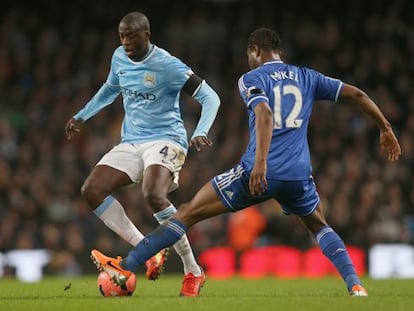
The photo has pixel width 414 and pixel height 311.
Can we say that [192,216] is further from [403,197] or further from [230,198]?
[403,197]

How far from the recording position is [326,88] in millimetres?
7902

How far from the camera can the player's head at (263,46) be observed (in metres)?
7.87

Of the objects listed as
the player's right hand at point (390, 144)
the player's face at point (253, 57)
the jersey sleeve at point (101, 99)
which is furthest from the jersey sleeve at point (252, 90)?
the jersey sleeve at point (101, 99)

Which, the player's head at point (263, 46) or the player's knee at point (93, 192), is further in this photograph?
the player's knee at point (93, 192)

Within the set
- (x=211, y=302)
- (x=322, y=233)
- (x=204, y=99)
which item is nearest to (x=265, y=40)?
(x=204, y=99)

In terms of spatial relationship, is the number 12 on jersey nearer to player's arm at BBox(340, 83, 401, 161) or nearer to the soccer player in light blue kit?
player's arm at BBox(340, 83, 401, 161)

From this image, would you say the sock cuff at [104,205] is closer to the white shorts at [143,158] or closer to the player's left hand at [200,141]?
the white shorts at [143,158]

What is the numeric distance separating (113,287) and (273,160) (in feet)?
5.05

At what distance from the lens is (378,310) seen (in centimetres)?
677

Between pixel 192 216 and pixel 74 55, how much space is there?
12407mm

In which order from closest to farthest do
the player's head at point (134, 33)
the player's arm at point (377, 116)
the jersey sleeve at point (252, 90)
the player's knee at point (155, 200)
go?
the jersey sleeve at point (252, 90)
the player's arm at point (377, 116)
the player's knee at point (155, 200)
the player's head at point (134, 33)

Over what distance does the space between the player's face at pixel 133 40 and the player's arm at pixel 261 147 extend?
66.1 inches

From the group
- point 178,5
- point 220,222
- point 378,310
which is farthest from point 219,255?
point 378,310

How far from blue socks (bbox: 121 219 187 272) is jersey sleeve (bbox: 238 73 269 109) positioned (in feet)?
3.40
